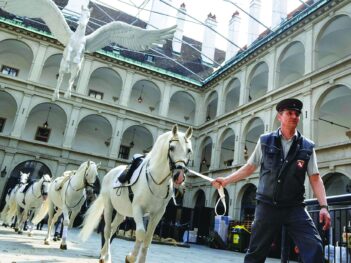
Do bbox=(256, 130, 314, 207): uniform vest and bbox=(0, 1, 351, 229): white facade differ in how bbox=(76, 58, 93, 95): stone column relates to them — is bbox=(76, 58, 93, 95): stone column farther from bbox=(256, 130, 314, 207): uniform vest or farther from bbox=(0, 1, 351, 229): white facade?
bbox=(256, 130, 314, 207): uniform vest

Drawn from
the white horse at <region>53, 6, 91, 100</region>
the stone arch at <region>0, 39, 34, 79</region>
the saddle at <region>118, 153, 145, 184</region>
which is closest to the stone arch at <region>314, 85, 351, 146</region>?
the white horse at <region>53, 6, 91, 100</region>

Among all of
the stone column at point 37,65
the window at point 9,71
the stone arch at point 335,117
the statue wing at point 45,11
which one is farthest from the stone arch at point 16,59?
the stone arch at point 335,117

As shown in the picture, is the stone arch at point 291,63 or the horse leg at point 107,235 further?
the stone arch at point 291,63

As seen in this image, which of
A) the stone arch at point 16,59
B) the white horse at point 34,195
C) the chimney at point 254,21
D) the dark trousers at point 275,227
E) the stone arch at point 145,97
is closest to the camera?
the dark trousers at point 275,227

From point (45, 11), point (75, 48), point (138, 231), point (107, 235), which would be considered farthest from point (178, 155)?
point (45, 11)

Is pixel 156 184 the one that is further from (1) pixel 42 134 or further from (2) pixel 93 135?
(2) pixel 93 135

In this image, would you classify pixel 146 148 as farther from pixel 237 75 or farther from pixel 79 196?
pixel 79 196

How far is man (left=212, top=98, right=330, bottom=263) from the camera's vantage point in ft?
9.87

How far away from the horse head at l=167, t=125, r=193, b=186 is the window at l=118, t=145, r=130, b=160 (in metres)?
24.8

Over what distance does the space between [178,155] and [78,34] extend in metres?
11.6

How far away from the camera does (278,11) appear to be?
2325cm

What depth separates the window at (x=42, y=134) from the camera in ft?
87.7

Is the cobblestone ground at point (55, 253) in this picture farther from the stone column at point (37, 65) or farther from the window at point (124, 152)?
the window at point (124, 152)

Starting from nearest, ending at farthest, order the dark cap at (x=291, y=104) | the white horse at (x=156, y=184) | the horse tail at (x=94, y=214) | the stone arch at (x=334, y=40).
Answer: the dark cap at (x=291, y=104)
the white horse at (x=156, y=184)
the horse tail at (x=94, y=214)
the stone arch at (x=334, y=40)
